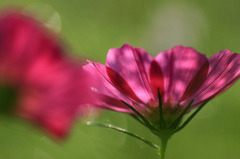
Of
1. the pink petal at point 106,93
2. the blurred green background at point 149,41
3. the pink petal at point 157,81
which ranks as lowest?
the pink petal at point 106,93

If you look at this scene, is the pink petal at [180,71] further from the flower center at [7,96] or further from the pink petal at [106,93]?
the flower center at [7,96]

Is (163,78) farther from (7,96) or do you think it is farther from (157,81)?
(7,96)

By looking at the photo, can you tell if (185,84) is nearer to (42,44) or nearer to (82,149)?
(42,44)

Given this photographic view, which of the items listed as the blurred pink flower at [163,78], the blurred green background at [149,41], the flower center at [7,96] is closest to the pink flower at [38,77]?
the flower center at [7,96]

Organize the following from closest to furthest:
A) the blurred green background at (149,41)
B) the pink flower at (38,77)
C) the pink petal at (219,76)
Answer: the pink flower at (38,77), the pink petal at (219,76), the blurred green background at (149,41)

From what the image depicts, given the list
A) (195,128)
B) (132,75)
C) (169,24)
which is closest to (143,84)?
(132,75)
